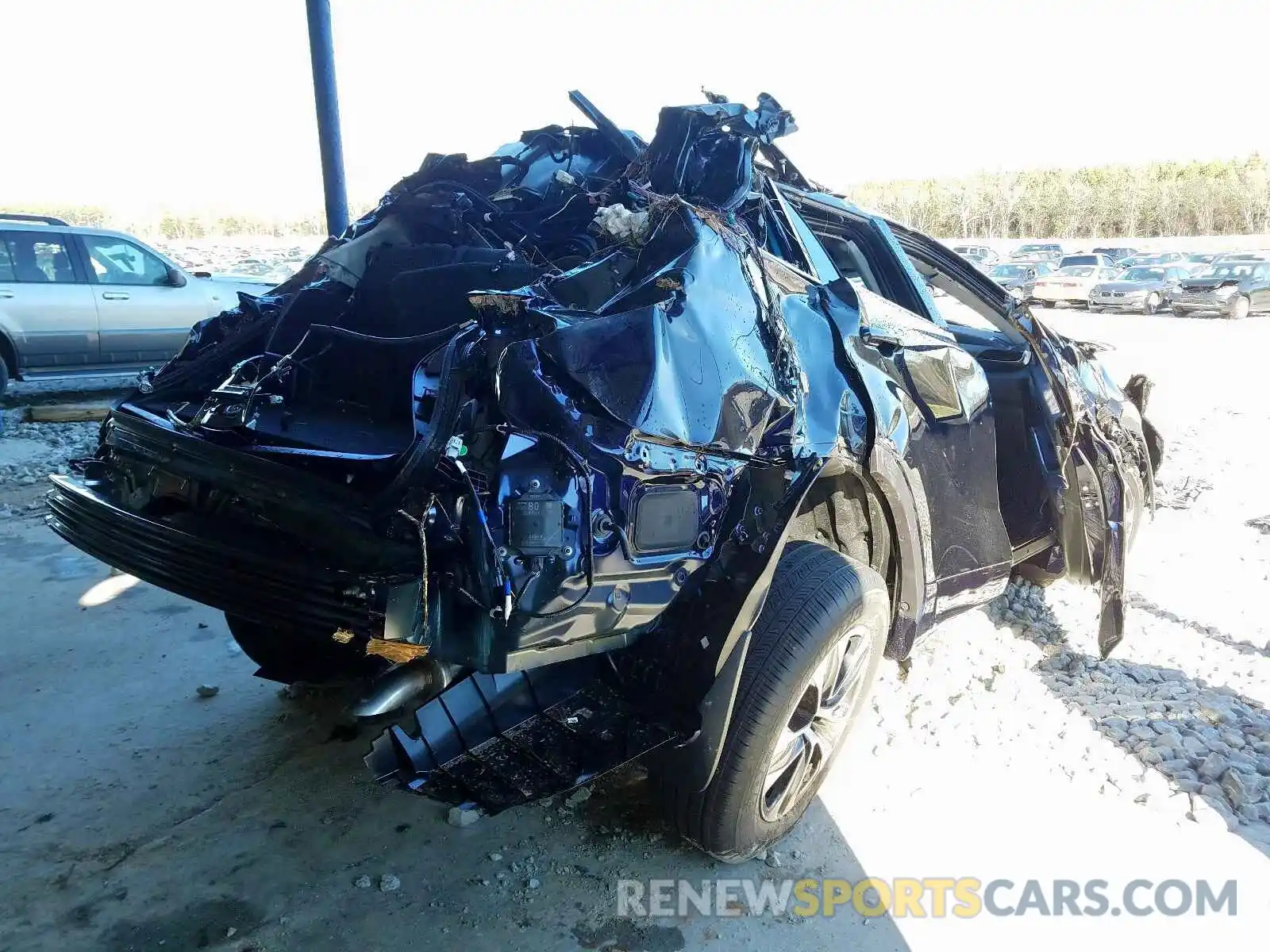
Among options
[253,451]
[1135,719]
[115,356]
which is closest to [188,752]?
[253,451]

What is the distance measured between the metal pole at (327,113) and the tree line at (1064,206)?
3754 centimetres

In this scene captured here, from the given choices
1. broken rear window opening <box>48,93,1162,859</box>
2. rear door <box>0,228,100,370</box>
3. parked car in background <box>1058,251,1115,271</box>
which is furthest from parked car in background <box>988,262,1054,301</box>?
broken rear window opening <box>48,93,1162,859</box>

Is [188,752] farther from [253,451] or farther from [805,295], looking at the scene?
[805,295]

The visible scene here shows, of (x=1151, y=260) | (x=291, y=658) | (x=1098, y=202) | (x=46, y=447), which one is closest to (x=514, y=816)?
(x=291, y=658)

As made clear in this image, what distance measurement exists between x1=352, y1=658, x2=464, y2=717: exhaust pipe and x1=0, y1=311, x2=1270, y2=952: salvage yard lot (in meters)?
0.71

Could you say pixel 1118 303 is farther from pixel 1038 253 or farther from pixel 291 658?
Answer: pixel 291 658

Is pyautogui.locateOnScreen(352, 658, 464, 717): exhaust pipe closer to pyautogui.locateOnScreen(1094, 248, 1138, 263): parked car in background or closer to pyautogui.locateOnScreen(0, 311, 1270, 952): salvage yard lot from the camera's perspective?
pyautogui.locateOnScreen(0, 311, 1270, 952): salvage yard lot

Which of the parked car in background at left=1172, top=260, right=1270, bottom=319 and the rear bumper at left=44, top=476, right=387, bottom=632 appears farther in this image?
the parked car in background at left=1172, top=260, right=1270, bottom=319

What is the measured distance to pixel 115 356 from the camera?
8.94m

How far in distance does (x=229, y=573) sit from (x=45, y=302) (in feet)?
26.8

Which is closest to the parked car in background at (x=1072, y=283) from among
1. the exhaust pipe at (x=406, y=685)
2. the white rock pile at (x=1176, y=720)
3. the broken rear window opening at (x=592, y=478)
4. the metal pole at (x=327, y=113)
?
the metal pole at (x=327, y=113)

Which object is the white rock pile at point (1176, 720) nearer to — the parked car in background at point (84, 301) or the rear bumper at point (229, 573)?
the rear bumper at point (229, 573)

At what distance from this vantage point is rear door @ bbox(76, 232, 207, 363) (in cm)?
887

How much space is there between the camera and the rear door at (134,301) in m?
8.87
